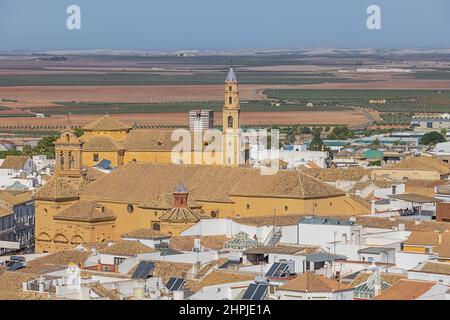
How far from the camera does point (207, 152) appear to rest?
44.0 metres

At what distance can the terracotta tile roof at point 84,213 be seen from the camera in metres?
35.1

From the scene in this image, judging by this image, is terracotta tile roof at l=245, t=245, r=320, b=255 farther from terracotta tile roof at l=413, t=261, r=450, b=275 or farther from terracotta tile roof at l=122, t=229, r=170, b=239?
terracotta tile roof at l=122, t=229, r=170, b=239

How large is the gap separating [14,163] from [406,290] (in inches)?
1388

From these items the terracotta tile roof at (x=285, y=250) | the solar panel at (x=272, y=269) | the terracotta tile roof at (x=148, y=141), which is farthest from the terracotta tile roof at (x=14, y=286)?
the terracotta tile roof at (x=148, y=141)

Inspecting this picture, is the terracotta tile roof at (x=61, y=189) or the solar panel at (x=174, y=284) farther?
the terracotta tile roof at (x=61, y=189)

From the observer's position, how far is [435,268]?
74.9 feet

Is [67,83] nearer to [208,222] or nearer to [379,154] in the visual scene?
[379,154]

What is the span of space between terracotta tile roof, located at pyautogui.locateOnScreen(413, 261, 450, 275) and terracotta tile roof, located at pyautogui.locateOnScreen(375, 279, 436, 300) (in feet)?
9.50

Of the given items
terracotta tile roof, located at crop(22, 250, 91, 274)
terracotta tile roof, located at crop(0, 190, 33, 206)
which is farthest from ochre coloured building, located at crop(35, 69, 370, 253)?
terracotta tile roof, located at crop(22, 250, 91, 274)

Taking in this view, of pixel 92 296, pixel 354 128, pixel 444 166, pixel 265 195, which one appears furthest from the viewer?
pixel 354 128

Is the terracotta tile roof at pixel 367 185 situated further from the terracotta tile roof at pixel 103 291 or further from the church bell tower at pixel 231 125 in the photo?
the terracotta tile roof at pixel 103 291

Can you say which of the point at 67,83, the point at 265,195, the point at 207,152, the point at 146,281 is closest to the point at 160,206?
the point at 265,195

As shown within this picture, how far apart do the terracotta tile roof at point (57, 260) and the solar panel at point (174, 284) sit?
3812 millimetres

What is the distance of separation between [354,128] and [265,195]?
199ft
